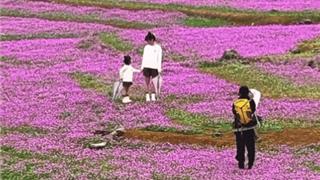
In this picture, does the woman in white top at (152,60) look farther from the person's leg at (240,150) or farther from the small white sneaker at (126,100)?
the person's leg at (240,150)

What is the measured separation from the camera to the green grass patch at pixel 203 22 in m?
63.6

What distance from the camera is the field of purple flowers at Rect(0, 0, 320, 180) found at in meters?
22.2

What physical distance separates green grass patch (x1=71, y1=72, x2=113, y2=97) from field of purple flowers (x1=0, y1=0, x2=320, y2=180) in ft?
0.20

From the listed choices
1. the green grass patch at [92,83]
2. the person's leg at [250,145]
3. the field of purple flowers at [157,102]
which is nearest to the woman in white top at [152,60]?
the field of purple flowers at [157,102]

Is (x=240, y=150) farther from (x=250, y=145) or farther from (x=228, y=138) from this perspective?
(x=228, y=138)

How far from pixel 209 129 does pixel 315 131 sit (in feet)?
12.7

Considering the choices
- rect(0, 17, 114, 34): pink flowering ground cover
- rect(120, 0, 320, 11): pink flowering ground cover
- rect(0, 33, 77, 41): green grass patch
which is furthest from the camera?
rect(120, 0, 320, 11): pink flowering ground cover

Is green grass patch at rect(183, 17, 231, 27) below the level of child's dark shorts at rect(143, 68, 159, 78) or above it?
below

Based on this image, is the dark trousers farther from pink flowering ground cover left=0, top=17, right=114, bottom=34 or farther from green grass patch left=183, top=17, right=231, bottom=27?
green grass patch left=183, top=17, right=231, bottom=27

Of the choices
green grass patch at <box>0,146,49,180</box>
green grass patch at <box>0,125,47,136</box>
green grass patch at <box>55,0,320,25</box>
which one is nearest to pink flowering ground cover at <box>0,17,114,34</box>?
green grass patch at <box>55,0,320,25</box>

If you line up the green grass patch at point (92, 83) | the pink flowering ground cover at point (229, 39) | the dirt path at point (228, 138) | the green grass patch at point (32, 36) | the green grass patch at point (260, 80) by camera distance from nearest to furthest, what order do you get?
1. the dirt path at point (228, 138)
2. the green grass patch at point (260, 80)
3. the green grass patch at point (92, 83)
4. the pink flowering ground cover at point (229, 39)
5. the green grass patch at point (32, 36)

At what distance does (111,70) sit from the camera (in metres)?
41.4

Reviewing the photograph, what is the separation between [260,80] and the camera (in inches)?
1483

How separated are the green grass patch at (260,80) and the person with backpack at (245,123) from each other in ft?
40.8
